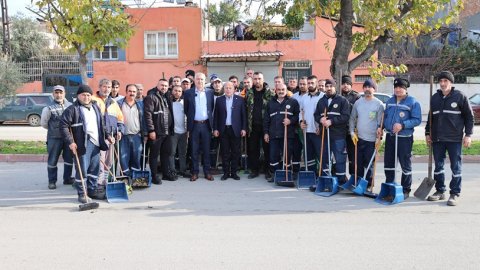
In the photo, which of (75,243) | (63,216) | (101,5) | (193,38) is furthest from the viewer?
(193,38)

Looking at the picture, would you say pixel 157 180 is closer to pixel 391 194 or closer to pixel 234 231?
pixel 234 231

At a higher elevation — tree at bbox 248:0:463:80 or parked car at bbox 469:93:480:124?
tree at bbox 248:0:463:80

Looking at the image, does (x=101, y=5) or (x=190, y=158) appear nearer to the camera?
(x=190, y=158)

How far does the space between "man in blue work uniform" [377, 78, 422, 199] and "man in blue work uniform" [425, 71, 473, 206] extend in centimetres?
30

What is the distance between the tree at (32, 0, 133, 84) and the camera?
9859 millimetres

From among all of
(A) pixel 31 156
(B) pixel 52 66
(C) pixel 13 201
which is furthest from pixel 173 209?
(B) pixel 52 66

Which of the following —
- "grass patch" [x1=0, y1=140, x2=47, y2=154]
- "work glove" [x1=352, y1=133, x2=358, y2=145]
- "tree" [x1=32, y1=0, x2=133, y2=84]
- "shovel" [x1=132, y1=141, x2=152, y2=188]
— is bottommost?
"shovel" [x1=132, y1=141, x2=152, y2=188]

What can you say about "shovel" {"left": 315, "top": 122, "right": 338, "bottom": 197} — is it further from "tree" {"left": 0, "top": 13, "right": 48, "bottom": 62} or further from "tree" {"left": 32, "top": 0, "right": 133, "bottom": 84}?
"tree" {"left": 0, "top": 13, "right": 48, "bottom": 62}

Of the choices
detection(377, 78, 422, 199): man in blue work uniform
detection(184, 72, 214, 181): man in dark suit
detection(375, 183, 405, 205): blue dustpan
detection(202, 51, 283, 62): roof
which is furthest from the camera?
detection(202, 51, 283, 62): roof

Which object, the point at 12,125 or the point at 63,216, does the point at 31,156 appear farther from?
the point at 12,125

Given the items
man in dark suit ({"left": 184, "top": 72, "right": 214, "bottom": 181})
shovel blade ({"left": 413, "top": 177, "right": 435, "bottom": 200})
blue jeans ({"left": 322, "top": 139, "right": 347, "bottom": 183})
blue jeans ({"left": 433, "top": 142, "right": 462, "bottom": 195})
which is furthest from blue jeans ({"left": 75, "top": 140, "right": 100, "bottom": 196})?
blue jeans ({"left": 433, "top": 142, "right": 462, "bottom": 195})

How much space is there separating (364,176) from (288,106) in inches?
72.3

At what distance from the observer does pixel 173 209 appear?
22.1ft

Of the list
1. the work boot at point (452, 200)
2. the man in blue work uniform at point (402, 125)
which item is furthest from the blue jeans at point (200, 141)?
the work boot at point (452, 200)
